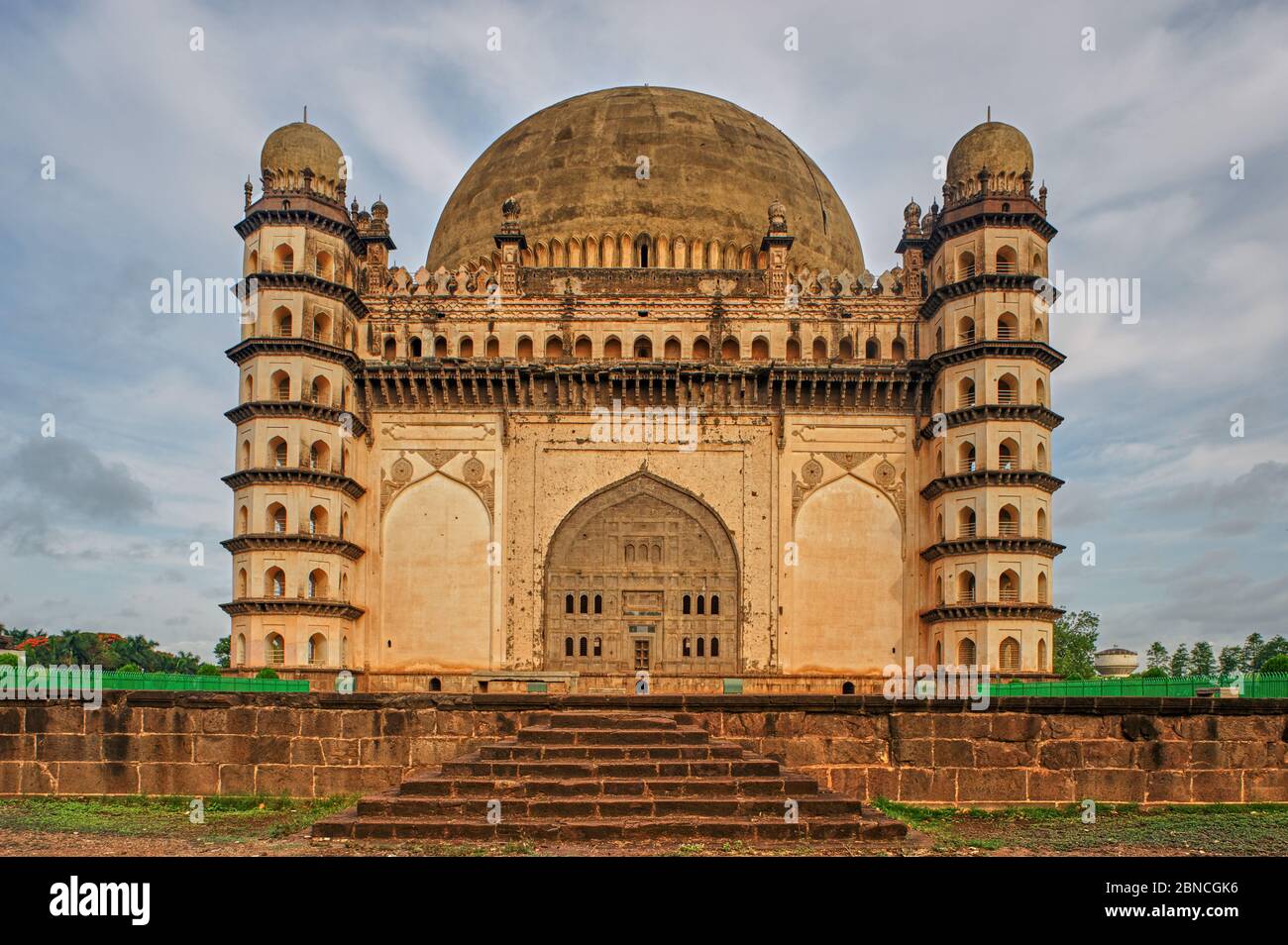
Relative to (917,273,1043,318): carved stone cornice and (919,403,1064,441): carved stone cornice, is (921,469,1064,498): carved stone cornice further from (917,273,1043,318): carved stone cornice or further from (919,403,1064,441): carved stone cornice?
(917,273,1043,318): carved stone cornice

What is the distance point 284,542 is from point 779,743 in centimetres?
1783

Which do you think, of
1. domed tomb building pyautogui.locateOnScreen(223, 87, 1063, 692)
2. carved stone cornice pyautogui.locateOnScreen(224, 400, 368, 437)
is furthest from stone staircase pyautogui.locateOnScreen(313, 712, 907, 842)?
carved stone cornice pyautogui.locateOnScreen(224, 400, 368, 437)

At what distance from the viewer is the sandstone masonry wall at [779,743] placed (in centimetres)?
1622

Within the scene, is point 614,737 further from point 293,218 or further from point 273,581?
point 293,218

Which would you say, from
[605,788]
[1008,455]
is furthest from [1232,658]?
[605,788]

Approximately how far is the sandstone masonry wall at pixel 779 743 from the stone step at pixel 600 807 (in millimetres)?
3185

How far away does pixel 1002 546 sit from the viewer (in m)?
30.3

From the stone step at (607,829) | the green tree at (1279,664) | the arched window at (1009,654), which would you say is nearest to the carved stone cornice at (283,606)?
the arched window at (1009,654)

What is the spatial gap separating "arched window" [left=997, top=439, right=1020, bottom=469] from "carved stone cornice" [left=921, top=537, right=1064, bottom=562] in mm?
2004

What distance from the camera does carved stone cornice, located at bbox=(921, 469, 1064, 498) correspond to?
30.7 m

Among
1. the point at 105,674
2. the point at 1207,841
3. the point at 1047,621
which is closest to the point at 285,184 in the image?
the point at 105,674

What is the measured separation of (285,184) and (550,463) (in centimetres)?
1002

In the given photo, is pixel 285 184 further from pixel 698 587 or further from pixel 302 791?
pixel 302 791
